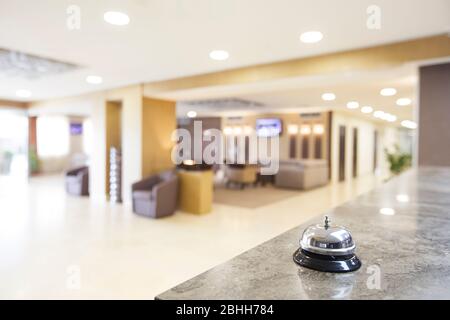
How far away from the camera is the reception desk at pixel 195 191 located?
6012 mm

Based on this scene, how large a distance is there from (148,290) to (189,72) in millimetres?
3579

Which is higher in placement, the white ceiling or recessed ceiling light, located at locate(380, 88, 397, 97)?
the white ceiling

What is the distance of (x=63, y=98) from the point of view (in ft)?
26.8

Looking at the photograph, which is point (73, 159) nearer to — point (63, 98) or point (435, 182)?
point (63, 98)

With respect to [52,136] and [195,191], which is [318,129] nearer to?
[195,191]

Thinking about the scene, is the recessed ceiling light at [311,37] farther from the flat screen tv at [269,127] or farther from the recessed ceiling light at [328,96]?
the flat screen tv at [269,127]

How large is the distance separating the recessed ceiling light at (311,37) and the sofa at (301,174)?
6201 millimetres

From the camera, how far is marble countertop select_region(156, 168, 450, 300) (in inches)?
30.8

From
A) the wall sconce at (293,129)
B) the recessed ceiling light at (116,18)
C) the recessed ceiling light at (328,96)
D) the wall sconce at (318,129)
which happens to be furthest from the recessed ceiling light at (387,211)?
the wall sconce at (293,129)

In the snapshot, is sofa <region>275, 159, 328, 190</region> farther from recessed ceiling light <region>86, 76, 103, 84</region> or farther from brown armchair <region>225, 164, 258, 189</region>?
recessed ceiling light <region>86, 76, 103, 84</region>

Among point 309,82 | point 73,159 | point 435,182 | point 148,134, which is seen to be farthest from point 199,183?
point 73,159

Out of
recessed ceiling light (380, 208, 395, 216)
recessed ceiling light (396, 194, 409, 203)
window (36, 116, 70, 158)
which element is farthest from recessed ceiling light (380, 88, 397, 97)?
window (36, 116, 70, 158)

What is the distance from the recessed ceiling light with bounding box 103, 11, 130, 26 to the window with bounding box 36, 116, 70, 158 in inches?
446

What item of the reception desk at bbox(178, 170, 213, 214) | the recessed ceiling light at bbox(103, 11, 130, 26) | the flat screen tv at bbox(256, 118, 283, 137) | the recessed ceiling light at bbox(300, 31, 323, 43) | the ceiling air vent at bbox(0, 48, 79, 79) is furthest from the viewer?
the flat screen tv at bbox(256, 118, 283, 137)
